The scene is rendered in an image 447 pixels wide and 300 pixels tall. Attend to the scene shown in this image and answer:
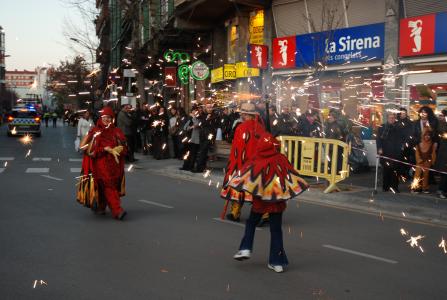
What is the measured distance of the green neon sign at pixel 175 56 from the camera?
28.3m

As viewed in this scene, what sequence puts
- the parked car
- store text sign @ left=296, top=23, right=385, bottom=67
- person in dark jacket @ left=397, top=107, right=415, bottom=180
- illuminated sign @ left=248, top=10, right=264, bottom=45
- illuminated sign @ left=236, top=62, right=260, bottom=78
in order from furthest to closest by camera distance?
the parked car, illuminated sign @ left=236, top=62, right=260, bottom=78, illuminated sign @ left=248, top=10, right=264, bottom=45, store text sign @ left=296, top=23, right=385, bottom=67, person in dark jacket @ left=397, top=107, right=415, bottom=180

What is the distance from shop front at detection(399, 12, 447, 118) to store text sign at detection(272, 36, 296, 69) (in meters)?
4.70

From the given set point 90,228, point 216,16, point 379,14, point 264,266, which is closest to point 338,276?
point 264,266

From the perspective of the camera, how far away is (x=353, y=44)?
17.8 m

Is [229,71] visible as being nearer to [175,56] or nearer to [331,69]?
[331,69]

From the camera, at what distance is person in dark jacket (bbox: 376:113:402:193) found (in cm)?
1223

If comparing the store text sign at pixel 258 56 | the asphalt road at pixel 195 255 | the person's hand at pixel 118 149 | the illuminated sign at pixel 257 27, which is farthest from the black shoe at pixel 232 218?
the illuminated sign at pixel 257 27

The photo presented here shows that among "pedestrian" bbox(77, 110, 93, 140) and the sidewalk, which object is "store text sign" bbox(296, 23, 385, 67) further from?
"pedestrian" bbox(77, 110, 93, 140)

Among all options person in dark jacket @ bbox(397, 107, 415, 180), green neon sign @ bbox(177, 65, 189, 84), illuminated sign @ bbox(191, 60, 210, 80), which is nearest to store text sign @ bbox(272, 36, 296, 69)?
illuminated sign @ bbox(191, 60, 210, 80)

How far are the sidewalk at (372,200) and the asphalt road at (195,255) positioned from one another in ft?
1.91

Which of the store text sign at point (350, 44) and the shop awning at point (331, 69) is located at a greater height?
the store text sign at point (350, 44)

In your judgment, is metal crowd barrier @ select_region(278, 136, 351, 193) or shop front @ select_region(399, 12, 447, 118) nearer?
metal crowd barrier @ select_region(278, 136, 351, 193)

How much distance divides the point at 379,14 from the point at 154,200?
945 cm

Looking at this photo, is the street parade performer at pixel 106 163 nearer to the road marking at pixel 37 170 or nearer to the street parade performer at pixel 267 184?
the street parade performer at pixel 267 184
